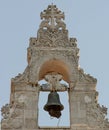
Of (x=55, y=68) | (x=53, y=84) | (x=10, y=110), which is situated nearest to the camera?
(x=10, y=110)

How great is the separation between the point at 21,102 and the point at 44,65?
1.66m

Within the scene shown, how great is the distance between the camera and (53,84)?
61.7ft

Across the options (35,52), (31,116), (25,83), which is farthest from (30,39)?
(31,116)

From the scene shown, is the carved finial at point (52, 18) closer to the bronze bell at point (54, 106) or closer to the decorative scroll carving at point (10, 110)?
the bronze bell at point (54, 106)

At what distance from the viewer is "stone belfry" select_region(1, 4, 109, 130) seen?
17.4m

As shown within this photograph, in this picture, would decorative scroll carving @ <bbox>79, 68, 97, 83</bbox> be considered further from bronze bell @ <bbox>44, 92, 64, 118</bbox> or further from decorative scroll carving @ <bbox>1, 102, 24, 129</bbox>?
decorative scroll carving @ <bbox>1, 102, 24, 129</bbox>

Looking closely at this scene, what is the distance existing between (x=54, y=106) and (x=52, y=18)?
325 cm

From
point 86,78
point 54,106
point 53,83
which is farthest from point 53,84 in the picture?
point 86,78

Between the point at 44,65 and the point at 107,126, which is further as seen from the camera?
the point at 44,65

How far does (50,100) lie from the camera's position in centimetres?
1839

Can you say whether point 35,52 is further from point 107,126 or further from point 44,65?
point 107,126

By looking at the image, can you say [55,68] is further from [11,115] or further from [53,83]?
[11,115]

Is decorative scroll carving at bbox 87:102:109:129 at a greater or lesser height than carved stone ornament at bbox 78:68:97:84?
lesser

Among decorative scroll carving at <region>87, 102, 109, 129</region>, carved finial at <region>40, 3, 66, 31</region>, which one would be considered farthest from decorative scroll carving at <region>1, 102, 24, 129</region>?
carved finial at <region>40, 3, 66, 31</region>
